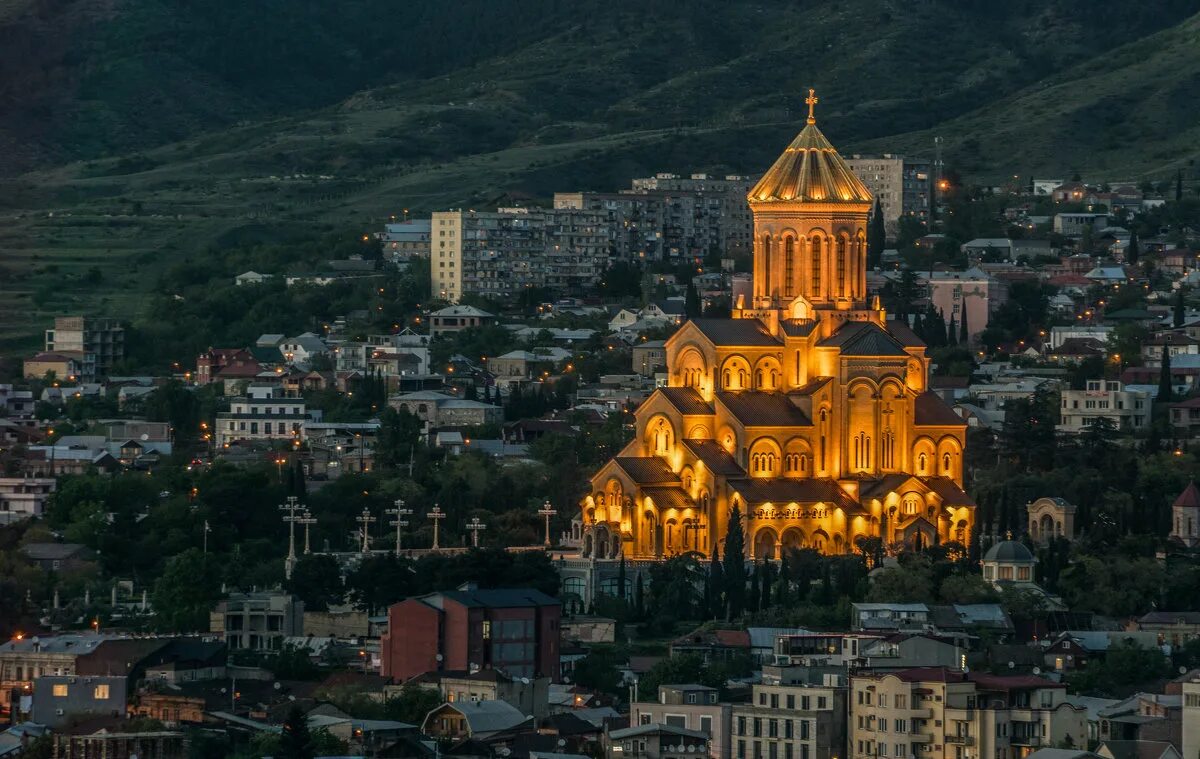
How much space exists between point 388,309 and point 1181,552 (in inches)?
2610

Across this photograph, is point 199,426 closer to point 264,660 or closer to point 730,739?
point 264,660

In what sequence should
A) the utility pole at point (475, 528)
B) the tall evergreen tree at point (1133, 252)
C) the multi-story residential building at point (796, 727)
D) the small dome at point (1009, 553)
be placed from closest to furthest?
the multi-story residential building at point (796, 727)
the small dome at point (1009, 553)
the utility pole at point (475, 528)
the tall evergreen tree at point (1133, 252)

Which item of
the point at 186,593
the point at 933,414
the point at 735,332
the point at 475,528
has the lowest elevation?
the point at 186,593

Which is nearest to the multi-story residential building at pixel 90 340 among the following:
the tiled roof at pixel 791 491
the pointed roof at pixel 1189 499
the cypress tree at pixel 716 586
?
the tiled roof at pixel 791 491

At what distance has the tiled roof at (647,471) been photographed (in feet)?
427

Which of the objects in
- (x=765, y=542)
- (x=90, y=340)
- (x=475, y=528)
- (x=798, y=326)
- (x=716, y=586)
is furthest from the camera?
(x=90, y=340)

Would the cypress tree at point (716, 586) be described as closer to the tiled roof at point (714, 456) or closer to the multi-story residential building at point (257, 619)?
the tiled roof at point (714, 456)

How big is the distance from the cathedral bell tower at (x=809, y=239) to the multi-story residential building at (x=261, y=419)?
79.8ft

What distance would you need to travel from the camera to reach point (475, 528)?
12669cm

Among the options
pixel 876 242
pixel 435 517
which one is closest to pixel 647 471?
pixel 435 517

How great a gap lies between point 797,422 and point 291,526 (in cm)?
1576

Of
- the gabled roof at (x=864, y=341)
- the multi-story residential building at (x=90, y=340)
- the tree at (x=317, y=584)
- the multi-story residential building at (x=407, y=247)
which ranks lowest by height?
the tree at (x=317, y=584)

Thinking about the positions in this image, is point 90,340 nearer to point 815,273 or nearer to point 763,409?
point 815,273

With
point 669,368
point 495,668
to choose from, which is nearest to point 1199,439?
point 669,368
